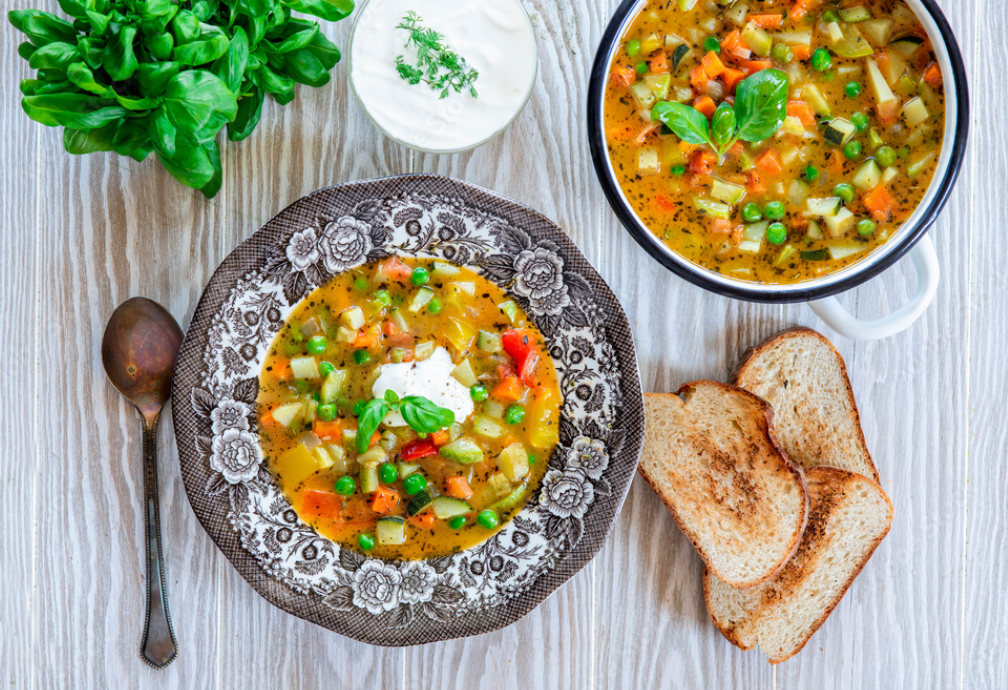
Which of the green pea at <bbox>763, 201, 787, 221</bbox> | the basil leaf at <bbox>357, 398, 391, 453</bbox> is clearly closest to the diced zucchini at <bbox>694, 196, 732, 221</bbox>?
the green pea at <bbox>763, 201, 787, 221</bbox>

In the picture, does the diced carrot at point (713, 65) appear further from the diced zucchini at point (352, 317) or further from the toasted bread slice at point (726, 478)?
the diced zucchini at point (352, 317)

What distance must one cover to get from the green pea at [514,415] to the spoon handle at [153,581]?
144 cm

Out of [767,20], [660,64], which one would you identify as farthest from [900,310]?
[660,64]

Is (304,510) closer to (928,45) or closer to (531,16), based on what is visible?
(531,16)

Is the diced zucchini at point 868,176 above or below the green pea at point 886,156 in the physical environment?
below

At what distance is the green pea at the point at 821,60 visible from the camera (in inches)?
105

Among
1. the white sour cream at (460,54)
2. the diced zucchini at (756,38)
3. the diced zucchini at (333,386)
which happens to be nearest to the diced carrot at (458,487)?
the diced zucchini at (333,386)

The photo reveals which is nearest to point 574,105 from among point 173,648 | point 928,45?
point 928,45

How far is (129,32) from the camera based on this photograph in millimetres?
2178

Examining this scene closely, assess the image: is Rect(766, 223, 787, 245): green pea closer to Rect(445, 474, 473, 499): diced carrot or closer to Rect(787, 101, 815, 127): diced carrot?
Rect(787, 101, 815, 127): diced carrot

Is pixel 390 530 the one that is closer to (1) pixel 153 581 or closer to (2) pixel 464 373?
(2) pixel 464 373

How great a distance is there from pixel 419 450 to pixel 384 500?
251mm

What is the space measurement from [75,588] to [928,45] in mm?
4007

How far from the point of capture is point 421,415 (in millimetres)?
2773
